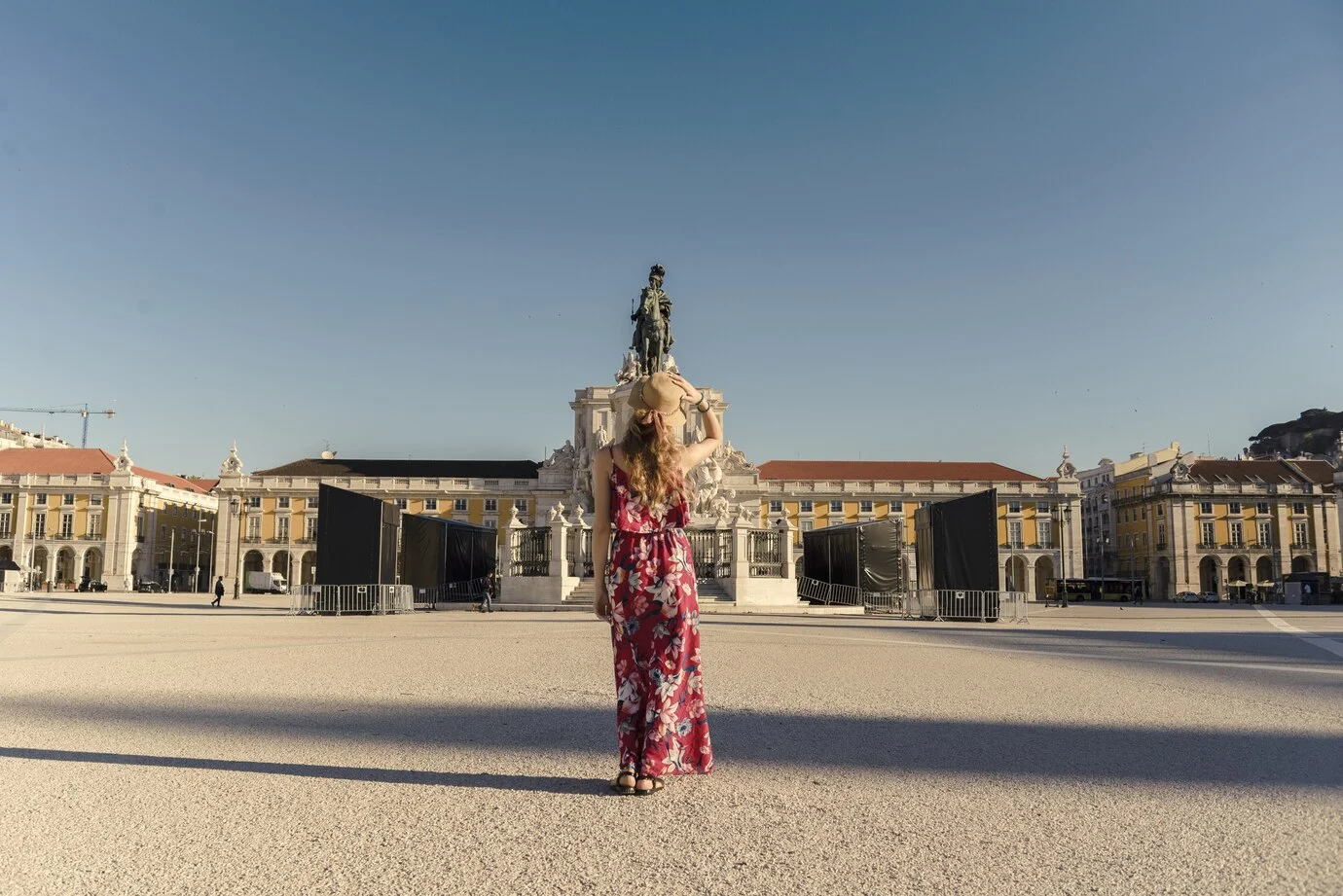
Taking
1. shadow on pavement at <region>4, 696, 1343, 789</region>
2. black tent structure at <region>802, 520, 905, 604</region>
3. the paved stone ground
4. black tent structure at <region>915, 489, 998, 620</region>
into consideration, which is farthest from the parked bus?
shadow on pavement at <region>4, 696, 1343, 789</region>

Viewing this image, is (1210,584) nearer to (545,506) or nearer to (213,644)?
(545,506)

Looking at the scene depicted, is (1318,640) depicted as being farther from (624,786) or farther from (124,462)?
(124,462)

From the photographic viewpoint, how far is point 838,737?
6121 mm

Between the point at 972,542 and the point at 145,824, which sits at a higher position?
the point at 972,542

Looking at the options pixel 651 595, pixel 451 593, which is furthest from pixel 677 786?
pixel 451 593

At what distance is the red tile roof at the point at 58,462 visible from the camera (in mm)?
73125

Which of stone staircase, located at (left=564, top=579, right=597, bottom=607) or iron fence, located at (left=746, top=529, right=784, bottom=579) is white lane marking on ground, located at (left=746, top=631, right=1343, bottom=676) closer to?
stone staircase, located at (left=564, top=579, right=597, bottom=607)

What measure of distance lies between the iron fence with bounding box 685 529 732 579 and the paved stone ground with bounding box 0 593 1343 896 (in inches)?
969

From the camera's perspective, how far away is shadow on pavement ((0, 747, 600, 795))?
472cm

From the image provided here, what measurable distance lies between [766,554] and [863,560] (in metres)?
3.37

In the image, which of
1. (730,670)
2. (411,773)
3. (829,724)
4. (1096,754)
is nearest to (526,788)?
(411,773)

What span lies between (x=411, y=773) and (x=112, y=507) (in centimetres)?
7676

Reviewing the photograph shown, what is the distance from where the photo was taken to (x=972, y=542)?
24344 millimetres

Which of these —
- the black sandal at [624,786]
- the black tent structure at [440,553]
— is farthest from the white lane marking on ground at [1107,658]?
the black tent structure at [440,553]
